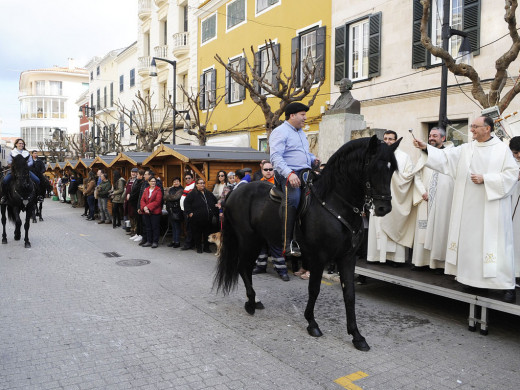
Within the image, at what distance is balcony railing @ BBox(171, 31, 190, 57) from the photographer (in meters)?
26.8

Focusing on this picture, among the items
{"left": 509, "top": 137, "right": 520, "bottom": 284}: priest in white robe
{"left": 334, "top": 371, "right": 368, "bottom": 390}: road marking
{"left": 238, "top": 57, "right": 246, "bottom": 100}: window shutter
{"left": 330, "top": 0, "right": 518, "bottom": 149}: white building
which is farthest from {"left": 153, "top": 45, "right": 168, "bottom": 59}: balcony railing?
{"left": 334, "top": 371, "right": 368, "bottom": 390}: road marking

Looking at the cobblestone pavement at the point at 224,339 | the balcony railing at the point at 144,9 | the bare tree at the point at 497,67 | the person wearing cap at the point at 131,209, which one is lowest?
the cobblestone pavement at the point at 224,339

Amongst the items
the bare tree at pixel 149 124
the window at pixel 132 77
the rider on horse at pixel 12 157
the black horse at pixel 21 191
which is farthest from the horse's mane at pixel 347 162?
the window at pixel 132 77

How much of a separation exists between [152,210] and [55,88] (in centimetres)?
6883

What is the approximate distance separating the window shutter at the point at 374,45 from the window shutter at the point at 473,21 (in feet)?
9.44

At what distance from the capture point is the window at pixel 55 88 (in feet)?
233

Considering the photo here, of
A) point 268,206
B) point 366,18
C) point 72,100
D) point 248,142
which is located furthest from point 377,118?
point 72,100

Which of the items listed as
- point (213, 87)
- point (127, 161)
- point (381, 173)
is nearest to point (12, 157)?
point (127, 161)

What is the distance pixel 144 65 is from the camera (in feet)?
105

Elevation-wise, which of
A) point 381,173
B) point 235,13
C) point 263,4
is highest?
point 235,13

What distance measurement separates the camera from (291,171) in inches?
197

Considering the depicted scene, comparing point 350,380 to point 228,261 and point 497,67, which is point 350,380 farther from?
point 497,67

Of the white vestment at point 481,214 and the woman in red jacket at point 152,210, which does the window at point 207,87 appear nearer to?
the woman in red jacket at point 152,210

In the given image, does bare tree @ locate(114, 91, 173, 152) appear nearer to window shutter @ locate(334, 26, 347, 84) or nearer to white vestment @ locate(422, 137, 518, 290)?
window shutter @ locate(334, 26, 347, 84)
